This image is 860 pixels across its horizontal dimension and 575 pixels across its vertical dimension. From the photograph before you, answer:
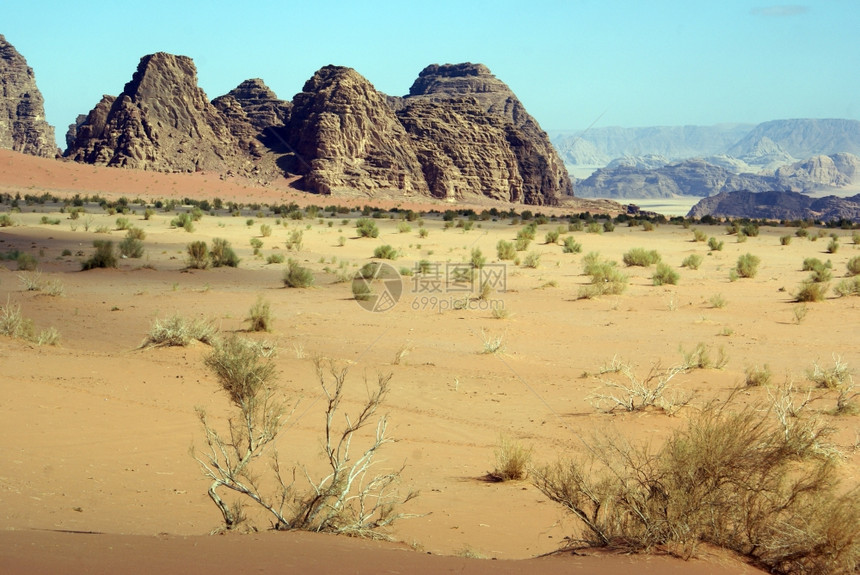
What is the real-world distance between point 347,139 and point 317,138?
151 inches

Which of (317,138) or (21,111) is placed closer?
(317,138)

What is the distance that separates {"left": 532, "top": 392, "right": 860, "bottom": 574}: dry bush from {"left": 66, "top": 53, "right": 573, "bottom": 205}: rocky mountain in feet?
277

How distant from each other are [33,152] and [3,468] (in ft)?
370

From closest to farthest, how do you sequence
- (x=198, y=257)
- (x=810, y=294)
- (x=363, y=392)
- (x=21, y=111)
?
(x=363, y=392) → (x=810, y=294) → (x=198, y=257) → (x=21, y=111)

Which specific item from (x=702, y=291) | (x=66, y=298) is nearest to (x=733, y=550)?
(x=66, y=298)

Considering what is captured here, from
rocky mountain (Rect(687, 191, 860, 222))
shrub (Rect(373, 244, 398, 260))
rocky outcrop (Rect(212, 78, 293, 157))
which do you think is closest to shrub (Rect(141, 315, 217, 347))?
shrub (Rect(373, 244, 398, 260))

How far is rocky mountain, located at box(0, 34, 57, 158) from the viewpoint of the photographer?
108m

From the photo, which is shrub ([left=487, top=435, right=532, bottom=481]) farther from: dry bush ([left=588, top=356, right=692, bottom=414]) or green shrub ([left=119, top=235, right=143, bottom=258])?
green shrub ([left=119, top=235, right=143, bottom=258])

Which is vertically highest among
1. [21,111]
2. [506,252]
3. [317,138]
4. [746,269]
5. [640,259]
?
[21,111]

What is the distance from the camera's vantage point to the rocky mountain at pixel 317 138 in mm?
88625

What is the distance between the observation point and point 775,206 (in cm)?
14012

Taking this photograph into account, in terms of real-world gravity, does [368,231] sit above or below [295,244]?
above

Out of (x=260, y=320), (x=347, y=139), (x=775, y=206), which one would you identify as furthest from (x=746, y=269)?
(x=775, y=206)

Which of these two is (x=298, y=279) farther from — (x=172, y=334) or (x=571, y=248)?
(x=571, y=248)
